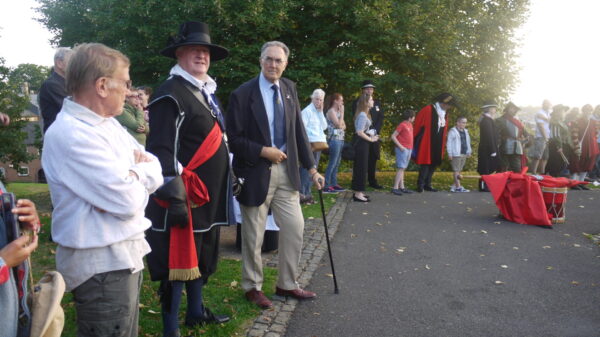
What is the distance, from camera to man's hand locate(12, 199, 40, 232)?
1.71 meters

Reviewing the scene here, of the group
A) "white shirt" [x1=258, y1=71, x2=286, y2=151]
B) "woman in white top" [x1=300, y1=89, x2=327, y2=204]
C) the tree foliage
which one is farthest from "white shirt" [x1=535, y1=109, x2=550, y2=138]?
"white shirt" [x1=258, y1=71, x2=286, y2=151]

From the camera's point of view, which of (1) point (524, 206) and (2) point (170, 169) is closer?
(2) point (170, 169)

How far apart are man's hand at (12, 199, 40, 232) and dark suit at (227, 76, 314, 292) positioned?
7.27ft

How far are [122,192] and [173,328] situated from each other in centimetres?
174

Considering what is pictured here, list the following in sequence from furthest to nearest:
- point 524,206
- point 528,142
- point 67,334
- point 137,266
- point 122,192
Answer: point 528,142 < point 524,206 < point 67,334 < point 137,266 < point 122,192

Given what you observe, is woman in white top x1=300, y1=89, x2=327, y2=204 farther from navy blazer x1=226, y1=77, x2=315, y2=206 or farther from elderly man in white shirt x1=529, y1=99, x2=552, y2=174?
elderly man in white shirt x1=529, y1=99, x2=552, y2=174

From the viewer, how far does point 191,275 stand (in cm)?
317

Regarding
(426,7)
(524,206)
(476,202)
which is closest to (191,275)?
(524,206)

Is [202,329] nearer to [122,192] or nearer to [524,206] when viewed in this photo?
[122,192]

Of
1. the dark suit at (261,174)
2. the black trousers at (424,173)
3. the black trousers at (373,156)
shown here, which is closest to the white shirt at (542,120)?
the black trousers at (424,173)

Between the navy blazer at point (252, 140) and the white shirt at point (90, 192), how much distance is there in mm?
1865

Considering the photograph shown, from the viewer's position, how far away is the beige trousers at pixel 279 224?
13.3 ft

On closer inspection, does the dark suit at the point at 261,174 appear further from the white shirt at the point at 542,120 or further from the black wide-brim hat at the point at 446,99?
the white shirt at the point at 542,120

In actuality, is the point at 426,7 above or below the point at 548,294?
above
